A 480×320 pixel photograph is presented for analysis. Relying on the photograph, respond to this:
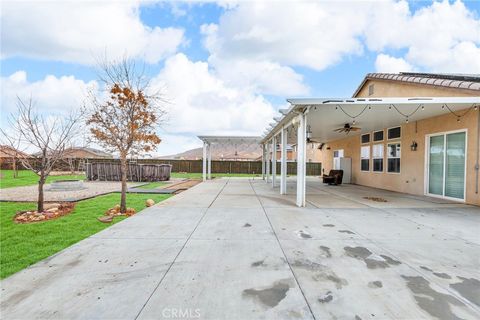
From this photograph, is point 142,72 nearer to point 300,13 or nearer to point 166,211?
point 166,211

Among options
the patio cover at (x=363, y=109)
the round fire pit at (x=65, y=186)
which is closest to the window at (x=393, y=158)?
the patio cover at (x=363, y=109)

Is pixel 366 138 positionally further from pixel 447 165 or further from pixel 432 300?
pixel 432 300

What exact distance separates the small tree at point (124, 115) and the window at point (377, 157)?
10.4 m

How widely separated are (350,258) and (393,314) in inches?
48.3

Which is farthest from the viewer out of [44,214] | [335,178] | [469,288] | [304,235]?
[335,178]

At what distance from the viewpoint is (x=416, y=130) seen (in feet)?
32.1

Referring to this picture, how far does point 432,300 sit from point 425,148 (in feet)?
28.7

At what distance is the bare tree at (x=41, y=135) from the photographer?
22.1ft

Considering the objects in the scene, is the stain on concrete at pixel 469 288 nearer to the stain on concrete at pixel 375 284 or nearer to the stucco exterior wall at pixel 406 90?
the stain on concrete at pixel 375 284

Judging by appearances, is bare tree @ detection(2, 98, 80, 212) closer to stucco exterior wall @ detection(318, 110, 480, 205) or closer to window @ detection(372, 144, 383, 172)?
stucco exterior wall @ detection(318, 110, 480, 205)

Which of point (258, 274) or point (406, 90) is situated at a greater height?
point (406, 90)

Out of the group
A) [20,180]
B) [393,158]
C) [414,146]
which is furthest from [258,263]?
[20,180]

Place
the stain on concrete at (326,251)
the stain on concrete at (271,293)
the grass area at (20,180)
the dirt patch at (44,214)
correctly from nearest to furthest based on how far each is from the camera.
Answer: the stain on concrete at (271,293)
the stain on concrete at (326,251)
the dirt patch at (44,214)
the grass area at (20,180)

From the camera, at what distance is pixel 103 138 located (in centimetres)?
743
